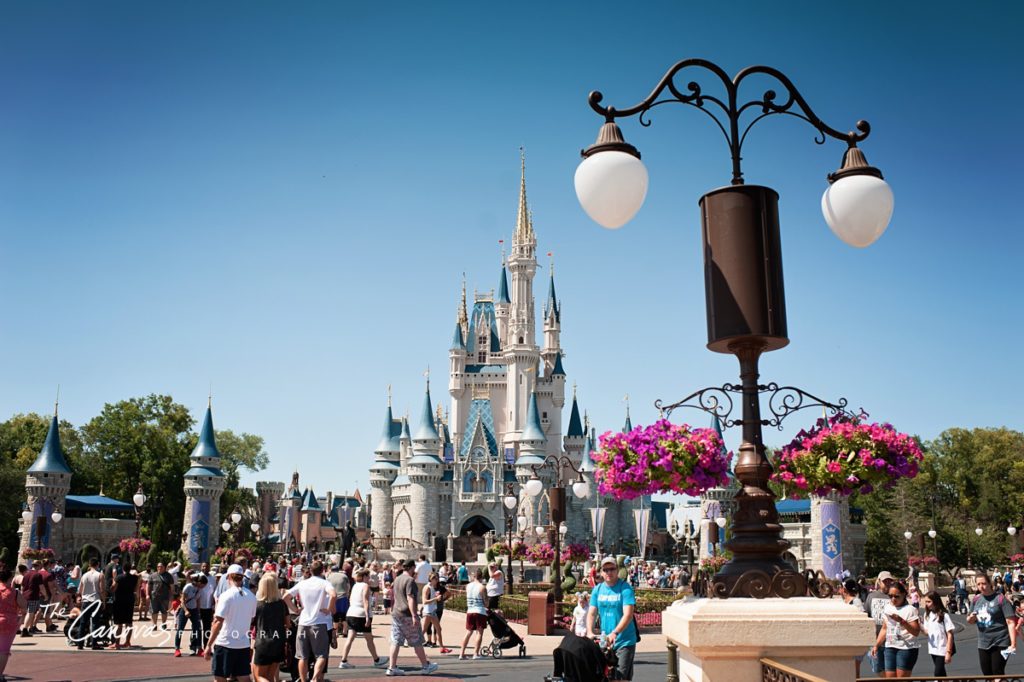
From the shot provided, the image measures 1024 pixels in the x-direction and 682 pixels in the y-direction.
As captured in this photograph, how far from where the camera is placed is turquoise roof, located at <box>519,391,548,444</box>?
7831 centimetres

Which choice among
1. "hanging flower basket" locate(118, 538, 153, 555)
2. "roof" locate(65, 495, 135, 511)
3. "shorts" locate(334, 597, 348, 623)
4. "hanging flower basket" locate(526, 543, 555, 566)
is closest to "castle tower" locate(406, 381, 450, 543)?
"roof" locate(65, 495, 135, 511)

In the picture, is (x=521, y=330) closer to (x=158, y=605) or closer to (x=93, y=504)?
(x=93, y=504)

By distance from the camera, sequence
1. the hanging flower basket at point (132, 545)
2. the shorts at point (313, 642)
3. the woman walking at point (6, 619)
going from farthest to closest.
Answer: the hanging flower basket at point (132, 545) < the shorts at point (313, 642) < the woman walking at point (6, 619)

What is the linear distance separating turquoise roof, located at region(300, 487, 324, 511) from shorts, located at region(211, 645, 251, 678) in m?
93.8

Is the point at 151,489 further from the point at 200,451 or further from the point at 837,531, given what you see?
the point at 837,531

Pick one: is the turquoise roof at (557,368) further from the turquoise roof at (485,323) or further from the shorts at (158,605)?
the shorts at (158,605)

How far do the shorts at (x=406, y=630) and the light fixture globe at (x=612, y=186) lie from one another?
10.1 meters

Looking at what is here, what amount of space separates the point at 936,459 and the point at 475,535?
38.6 m

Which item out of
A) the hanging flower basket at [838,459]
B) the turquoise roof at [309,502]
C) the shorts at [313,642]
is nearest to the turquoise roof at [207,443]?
the turquoise roof at [309,502]

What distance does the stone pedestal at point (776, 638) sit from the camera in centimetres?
396

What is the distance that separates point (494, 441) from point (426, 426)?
6.35 m

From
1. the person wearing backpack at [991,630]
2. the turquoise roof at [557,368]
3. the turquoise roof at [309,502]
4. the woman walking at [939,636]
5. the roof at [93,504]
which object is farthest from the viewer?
the turquoise roof at [309,502]

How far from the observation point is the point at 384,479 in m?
80.8

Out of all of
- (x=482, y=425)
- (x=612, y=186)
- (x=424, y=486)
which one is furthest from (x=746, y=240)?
(x=482, y=425)
